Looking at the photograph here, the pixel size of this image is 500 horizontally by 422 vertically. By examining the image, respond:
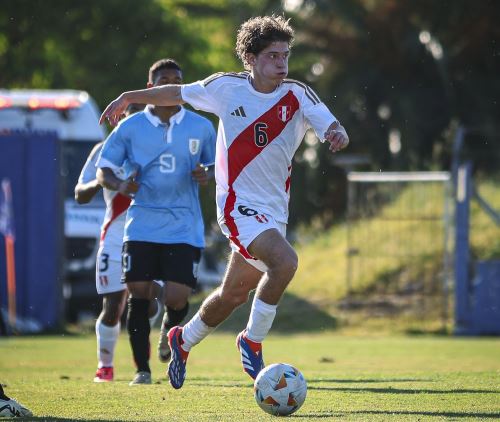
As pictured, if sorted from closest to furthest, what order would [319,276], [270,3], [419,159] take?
[319,276] < [419,159] < [270,3]

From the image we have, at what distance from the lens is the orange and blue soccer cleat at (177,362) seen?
329 inches

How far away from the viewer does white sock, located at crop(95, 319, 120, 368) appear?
33.0ft

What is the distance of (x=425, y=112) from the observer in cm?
3369

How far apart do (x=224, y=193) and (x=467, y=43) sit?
87.1ft

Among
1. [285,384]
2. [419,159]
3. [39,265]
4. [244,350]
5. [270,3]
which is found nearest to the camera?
[285,384]

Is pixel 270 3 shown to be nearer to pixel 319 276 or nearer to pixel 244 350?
pixel 319 276

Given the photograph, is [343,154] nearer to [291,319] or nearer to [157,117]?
[291,319]

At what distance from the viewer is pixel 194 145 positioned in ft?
32.6

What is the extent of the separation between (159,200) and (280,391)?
305cm

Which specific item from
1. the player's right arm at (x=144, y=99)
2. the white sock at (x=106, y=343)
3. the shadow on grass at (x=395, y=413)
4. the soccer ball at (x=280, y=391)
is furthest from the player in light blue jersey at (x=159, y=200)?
the shadow on grass at (x=395, y=413)

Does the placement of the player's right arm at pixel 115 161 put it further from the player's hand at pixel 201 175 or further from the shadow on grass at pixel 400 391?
the shadow on grass at pixel 400 391

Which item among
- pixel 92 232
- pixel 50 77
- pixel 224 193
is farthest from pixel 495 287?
pixel 50 77

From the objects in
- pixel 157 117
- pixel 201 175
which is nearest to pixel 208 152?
pixel 201 175

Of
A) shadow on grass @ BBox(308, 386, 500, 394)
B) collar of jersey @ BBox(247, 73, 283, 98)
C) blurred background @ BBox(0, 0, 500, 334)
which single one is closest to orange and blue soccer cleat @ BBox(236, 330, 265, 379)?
shadow on grass @ BBox(308, 386, 500, 394)
